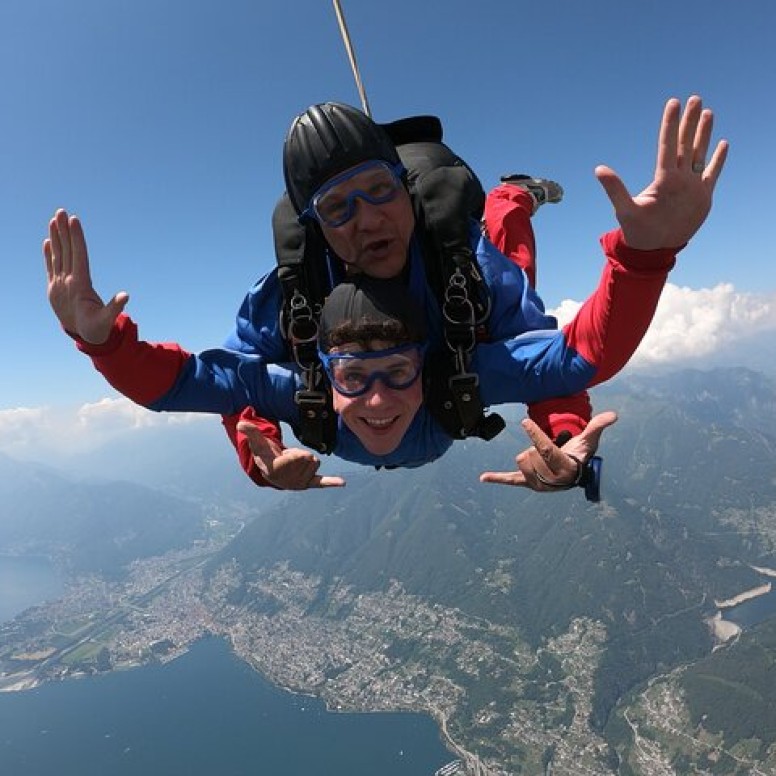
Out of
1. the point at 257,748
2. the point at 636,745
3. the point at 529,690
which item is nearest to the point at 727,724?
the point at 636,745

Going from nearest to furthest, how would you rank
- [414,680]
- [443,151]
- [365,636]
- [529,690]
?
1. [443,151]
2. [529,690]
3. [414,680]
4. [365,636]

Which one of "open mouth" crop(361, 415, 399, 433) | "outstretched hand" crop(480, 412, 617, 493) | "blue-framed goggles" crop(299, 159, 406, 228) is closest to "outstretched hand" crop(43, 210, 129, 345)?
"blue-framed goggles" crop(299, 159, 406, 228)

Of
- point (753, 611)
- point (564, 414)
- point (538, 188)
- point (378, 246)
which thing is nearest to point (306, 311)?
point (378, 246)

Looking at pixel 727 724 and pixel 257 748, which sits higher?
pixel 257 748

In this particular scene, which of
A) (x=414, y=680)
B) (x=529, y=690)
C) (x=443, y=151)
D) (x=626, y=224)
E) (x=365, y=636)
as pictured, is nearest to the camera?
(x=626, y=224)

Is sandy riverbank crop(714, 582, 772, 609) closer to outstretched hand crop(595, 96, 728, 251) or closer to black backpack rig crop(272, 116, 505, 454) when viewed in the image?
black backpack rig crop(272, 116, 505, 454)

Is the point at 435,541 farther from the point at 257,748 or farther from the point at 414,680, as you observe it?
the point at 257,748

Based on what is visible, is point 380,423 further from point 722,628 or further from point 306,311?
point 722,628
